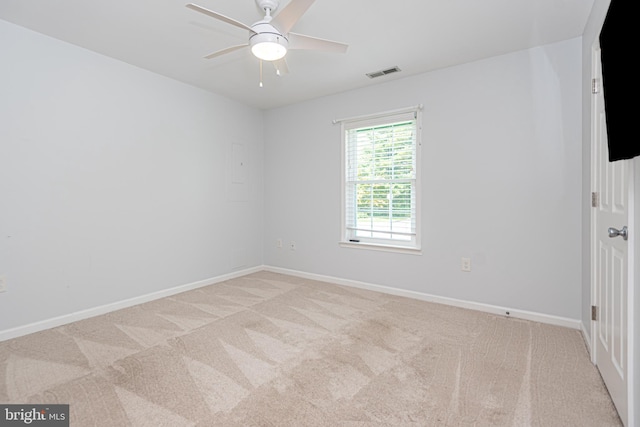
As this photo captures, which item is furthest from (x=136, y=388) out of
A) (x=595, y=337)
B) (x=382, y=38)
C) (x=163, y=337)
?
(x=382, y=38)

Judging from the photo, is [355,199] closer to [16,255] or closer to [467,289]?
[467,289]

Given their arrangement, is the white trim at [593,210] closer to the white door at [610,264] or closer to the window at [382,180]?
the white door at [610,264]

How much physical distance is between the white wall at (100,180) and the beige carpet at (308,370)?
49 centimetres

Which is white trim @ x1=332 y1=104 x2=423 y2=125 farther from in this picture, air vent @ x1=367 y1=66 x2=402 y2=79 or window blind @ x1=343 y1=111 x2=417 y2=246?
air vent @ x1=367 y1=66 x2=402 y2=79

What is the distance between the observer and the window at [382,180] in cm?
360

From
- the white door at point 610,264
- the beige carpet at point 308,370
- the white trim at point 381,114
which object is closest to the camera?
the white door at point 610,264

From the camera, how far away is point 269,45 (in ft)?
6.46

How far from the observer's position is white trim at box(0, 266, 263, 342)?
2.56 metres

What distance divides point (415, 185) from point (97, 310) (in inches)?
138

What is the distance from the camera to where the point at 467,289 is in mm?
3229

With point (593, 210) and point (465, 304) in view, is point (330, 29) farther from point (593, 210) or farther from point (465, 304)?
point (465, 304)

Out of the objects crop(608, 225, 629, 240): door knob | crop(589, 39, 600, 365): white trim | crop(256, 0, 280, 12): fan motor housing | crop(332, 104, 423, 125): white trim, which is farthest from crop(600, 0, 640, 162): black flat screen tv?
crop(332, 104, 423, 125): white trim

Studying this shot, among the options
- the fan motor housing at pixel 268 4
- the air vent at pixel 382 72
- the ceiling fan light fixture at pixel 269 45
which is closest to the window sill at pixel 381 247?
the air vent at pixel 382 72

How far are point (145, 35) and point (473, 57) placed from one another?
302cm
